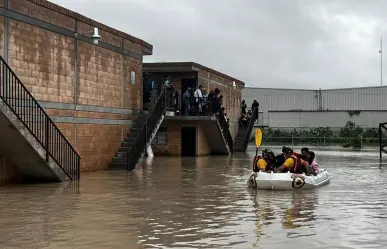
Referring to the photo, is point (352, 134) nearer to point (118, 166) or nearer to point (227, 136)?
point (227, 136)

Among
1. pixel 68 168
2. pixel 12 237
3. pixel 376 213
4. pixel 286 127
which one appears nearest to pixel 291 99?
pixel 286 127

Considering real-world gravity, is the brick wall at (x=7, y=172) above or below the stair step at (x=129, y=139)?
below

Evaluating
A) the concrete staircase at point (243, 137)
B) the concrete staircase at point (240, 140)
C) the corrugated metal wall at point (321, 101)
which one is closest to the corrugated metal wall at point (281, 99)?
the corrugated metal wall at point (321, 101)

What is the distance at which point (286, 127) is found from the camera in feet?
211

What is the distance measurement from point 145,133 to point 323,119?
40.1 m

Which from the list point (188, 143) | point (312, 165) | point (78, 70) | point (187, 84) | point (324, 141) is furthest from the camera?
point (324, 141)

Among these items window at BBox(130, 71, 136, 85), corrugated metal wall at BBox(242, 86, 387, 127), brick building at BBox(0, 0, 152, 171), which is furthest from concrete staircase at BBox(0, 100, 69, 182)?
corrugated metal wall at BBox(242, 86, 387, 127)

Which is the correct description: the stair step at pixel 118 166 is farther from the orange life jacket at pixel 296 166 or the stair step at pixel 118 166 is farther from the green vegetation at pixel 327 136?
the green vegetation at pixel 327 136

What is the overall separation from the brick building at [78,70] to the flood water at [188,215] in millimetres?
3461

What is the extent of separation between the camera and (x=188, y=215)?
12.9m

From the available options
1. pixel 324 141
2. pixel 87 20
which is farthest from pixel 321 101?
pixel 87 20

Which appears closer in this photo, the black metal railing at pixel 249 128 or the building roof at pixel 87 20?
the building roof at pixel 87 20

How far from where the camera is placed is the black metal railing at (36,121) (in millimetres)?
17812

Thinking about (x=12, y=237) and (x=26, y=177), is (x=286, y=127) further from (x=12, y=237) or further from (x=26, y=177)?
(x=12, y=237)
